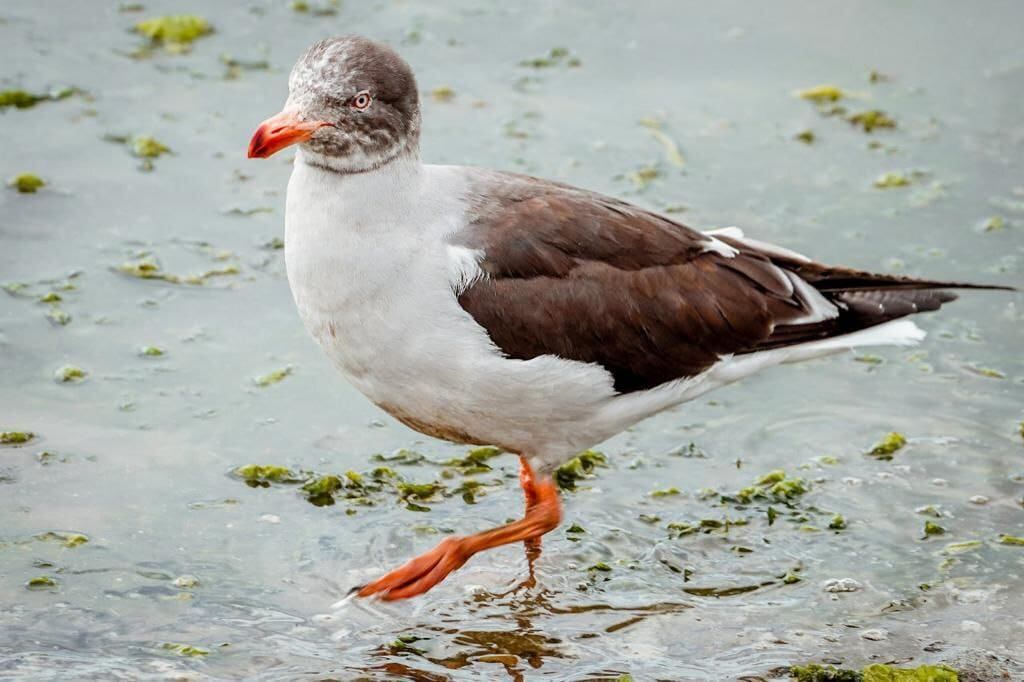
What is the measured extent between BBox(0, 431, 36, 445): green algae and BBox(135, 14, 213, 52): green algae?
4356 millimetres

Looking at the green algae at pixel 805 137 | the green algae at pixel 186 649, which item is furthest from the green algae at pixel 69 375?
the green algae at pixel 805 137

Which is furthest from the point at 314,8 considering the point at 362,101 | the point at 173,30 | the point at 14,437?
the point at 362,101

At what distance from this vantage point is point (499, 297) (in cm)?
607

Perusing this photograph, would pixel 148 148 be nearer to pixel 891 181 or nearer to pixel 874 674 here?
pixel 891 181

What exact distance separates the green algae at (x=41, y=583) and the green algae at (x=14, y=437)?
1079 millimetres

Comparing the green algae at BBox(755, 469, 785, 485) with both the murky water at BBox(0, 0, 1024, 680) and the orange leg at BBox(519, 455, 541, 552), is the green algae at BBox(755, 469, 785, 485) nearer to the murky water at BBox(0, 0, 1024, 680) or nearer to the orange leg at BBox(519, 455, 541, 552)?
the murky water at BBox(0, 0, 1024, 680)

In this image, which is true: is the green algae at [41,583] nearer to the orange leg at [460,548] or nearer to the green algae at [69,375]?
the orange leg at [460,548]

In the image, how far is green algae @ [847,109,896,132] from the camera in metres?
10.4

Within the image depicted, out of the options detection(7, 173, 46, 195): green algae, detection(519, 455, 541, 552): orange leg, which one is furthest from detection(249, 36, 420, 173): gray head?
detection(7, 173, 46, 195): green algae

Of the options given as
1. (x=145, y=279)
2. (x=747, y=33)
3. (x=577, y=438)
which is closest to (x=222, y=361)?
(x=145, y=279)

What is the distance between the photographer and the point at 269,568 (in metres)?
6.34

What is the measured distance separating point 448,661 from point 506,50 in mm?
5976

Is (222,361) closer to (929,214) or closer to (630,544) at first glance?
(630,544)

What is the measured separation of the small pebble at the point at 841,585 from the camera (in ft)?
21.2
